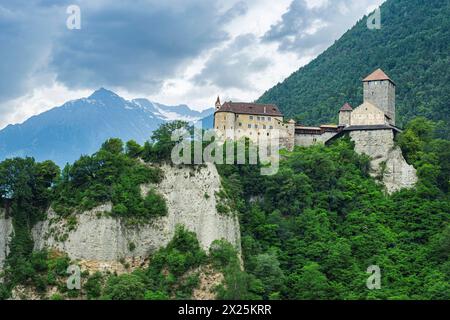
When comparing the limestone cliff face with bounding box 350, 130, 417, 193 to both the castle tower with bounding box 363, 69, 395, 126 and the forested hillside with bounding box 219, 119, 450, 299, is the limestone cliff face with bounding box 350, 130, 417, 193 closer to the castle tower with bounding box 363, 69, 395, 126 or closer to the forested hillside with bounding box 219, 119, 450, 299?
the forested hillside with bounding box 219, 119, 450, 299

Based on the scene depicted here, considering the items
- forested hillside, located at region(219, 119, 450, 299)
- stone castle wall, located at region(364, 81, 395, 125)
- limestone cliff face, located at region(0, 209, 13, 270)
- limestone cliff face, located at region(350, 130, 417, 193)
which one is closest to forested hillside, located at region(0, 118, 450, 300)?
forested hillside, located at region(219, 119, 450, 299)

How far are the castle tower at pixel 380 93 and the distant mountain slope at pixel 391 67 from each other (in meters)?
20.0

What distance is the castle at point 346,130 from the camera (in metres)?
85.1

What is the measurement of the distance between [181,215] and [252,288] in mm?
9346

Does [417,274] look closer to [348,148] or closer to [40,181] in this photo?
[348,148]

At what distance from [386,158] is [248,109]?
14.8 m

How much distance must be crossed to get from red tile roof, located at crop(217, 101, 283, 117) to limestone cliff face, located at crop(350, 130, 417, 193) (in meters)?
8.67

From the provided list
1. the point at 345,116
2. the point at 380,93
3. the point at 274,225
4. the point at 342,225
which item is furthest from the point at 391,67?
→ the point at 274,225

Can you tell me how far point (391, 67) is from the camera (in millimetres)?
Result: 144125

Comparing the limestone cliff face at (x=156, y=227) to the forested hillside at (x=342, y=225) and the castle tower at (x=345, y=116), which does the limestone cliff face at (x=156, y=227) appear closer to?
the forested hillside at (x=342, y=225)

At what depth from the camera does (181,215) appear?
71.6 metres

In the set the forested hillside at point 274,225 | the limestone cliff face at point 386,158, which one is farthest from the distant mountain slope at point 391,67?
the forested hillside at point 274,225

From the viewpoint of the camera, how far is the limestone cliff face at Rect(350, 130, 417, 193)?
8456cm
